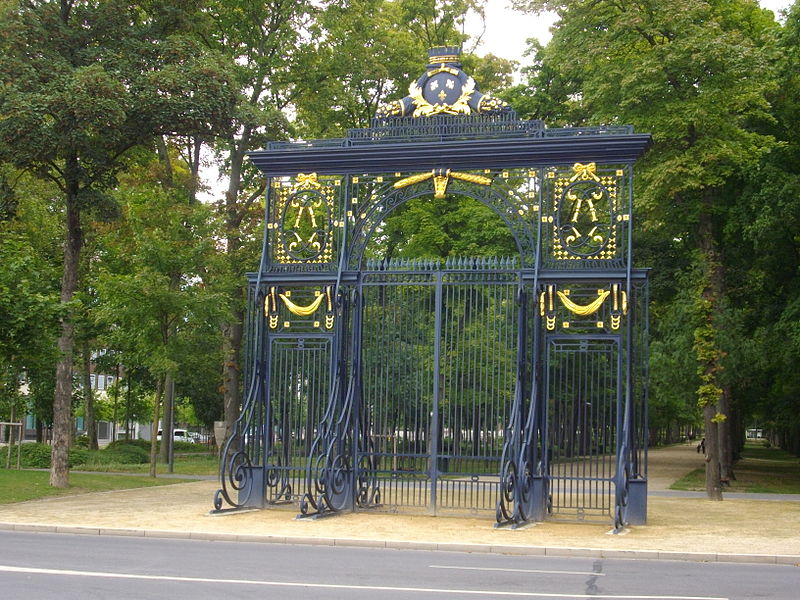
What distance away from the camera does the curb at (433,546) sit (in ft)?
42.2

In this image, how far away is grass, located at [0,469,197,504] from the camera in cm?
1988

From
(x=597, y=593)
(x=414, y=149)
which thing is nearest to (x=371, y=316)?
(x=414, y=149)

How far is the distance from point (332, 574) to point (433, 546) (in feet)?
10.5

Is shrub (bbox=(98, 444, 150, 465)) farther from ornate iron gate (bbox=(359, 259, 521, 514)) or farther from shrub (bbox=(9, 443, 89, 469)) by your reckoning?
ornate iron gate (bbox=(359, 259, 521, 514))

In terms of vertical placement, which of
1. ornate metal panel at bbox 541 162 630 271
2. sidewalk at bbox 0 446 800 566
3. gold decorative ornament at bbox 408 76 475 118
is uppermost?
gold decorative ornament at bbox 408 76 475 118

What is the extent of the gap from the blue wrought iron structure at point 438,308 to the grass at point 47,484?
16.0 ft

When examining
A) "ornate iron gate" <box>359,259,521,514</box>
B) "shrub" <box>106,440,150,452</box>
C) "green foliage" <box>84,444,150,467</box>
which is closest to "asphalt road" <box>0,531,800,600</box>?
"ornate iron gate" <box>359,259,521,514</box>

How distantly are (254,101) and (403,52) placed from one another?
5268 mm

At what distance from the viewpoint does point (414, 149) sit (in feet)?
57.4

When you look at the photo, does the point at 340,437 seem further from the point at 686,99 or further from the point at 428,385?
the point at 686,99

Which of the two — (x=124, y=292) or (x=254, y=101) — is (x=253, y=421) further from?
(x=254, y=101)

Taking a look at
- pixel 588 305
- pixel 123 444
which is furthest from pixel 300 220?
pixel 123 444

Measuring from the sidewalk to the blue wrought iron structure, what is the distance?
2.19 feet

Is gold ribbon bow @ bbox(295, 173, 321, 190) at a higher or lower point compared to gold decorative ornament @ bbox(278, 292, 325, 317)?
higher
